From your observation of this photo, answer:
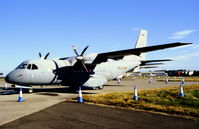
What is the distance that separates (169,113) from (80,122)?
12.8ft

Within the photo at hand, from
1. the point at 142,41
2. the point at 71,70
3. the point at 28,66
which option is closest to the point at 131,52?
the point at 71,70

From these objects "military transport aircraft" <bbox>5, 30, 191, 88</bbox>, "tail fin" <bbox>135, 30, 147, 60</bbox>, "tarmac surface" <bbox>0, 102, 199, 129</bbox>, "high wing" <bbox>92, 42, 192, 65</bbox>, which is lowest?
"tarmac surface" <bbox>0, 102, 199, 129</bbox>

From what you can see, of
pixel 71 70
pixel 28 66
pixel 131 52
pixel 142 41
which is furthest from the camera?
pixel 142 41

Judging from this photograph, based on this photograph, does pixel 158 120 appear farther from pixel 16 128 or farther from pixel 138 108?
pixel 16 128

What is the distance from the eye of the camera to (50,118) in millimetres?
7035

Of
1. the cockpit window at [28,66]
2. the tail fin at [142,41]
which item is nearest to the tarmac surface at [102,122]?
the cockpit window at [28,66]

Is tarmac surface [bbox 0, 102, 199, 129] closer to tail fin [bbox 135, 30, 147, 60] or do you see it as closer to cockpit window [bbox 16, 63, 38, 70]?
cockpit window [bbox 16, 63, 38, 70]

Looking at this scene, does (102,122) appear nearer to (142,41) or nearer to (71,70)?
(71,70)

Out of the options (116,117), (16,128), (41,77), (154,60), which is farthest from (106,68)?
(16,128)

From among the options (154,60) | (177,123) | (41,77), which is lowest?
(177,123)

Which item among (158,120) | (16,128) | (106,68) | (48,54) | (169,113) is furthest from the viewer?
(106,68)

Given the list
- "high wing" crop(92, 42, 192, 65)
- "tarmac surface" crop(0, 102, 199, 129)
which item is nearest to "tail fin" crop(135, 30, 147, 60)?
"high wing" crop(92, 42, 192, 65)

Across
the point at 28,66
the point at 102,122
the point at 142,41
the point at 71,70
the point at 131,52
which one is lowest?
the point at 102,122

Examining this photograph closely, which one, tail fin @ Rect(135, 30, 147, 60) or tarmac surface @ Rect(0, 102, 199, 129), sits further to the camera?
tail fin @ Rect(135, 30, 147, 60)
